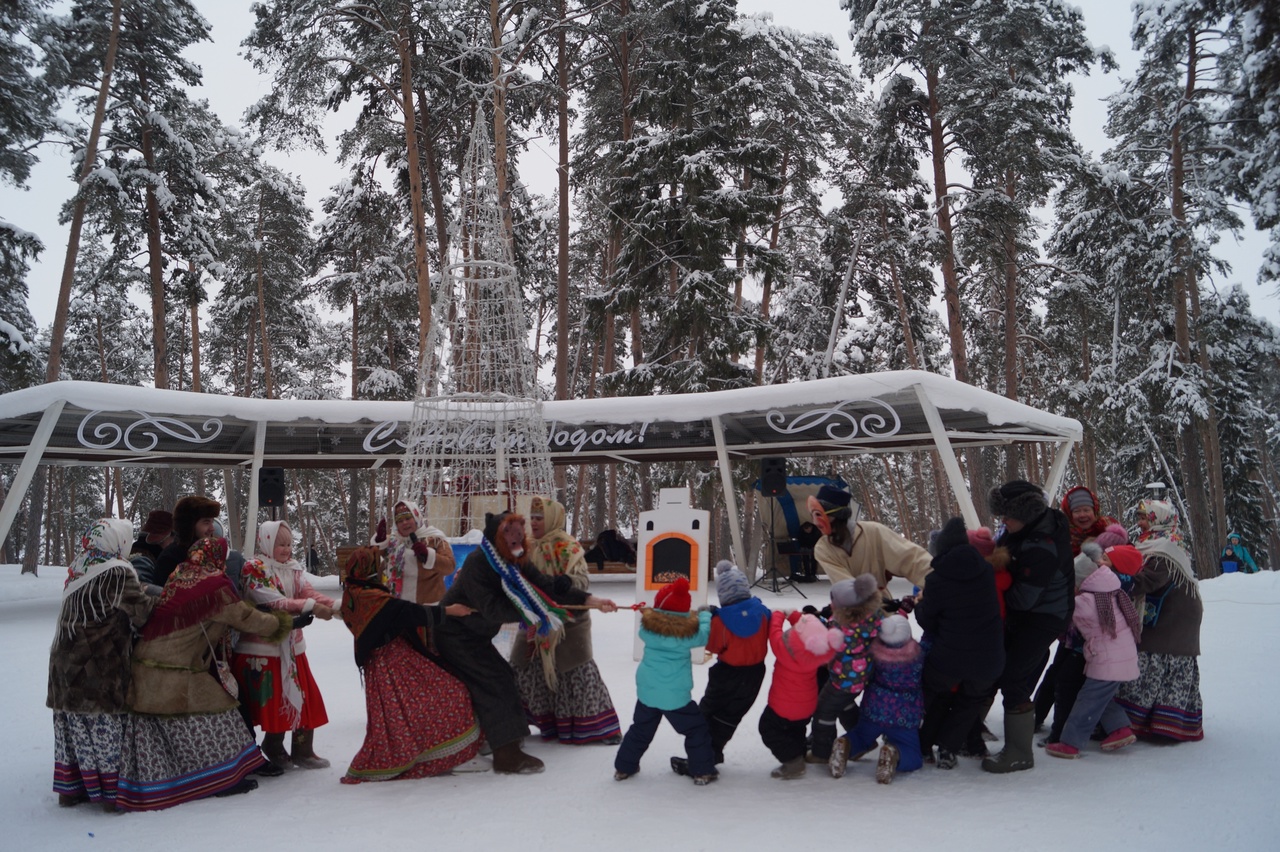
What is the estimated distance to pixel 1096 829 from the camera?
12.7 ft

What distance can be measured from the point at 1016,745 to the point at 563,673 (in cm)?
257

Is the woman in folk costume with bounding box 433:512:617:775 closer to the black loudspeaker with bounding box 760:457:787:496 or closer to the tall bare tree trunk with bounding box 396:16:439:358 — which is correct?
the black loudspeaker with bounding box 760:457:787:496

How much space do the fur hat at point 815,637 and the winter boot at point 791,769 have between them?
61 cm

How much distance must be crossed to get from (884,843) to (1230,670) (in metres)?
5.08

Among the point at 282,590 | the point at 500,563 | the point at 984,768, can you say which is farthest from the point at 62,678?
the point at 984,768

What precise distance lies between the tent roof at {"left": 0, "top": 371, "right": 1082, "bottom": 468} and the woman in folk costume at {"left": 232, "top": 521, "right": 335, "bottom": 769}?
6.05 metres

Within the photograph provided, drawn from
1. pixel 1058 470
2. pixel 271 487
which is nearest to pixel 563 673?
pixel 1058 470

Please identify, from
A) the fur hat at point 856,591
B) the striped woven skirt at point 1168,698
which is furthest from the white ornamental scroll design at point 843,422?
the fur hat at point 856,591

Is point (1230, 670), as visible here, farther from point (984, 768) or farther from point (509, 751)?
point (509, 751)

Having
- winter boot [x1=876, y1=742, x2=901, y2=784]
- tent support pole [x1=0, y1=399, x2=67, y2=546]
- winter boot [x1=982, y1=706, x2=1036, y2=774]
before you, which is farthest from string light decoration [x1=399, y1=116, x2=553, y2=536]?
winter boot [x1=982, y1=706, x2=1036, y2=774]

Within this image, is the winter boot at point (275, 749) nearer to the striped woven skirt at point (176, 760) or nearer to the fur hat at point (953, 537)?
the striped woven skirt at point (176, 760)

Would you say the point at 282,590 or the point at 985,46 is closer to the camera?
the point at 282,590

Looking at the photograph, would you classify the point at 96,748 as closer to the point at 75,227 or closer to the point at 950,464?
the point at 950,464

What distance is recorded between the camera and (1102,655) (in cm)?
494
